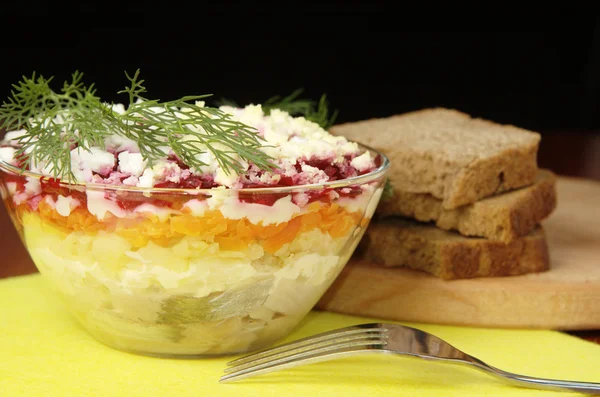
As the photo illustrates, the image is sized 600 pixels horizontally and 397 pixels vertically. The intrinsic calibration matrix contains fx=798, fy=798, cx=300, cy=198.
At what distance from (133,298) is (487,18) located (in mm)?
5445

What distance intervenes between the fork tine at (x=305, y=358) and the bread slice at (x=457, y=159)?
0.69 metres

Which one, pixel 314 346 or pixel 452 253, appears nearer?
pixel 314 346

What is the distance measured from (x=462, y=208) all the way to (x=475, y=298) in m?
0.28

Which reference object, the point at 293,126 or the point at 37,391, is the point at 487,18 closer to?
the point at 293,126

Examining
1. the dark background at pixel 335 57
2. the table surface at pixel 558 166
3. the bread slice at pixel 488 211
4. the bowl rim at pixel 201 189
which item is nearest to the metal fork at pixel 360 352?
the bowl rim at pixel 201 189

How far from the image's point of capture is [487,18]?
6.35 m

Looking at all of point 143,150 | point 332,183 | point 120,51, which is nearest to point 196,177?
point 143,150

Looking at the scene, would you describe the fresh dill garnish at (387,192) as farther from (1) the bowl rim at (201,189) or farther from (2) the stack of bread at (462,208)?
(1) the bowl rim at (201,189)

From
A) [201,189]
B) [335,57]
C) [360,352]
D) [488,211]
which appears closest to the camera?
[201,189]

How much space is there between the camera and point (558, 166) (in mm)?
3621

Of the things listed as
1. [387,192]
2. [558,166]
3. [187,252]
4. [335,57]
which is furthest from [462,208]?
[335,57]

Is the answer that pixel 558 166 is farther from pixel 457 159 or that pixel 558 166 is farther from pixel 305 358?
pixel 305 358

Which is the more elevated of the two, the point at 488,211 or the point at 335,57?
the point at 335,57

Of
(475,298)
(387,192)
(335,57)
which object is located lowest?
(475,298)
